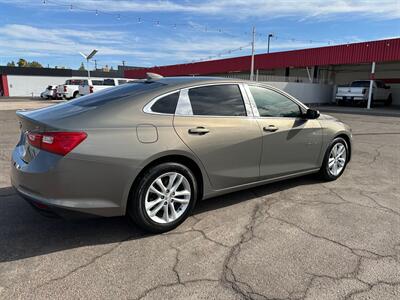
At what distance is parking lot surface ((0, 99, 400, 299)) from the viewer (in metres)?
2.57

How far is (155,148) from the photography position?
3.22 meters

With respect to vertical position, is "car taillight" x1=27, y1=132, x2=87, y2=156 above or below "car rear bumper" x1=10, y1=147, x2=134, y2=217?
above

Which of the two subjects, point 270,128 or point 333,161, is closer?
point 270,128

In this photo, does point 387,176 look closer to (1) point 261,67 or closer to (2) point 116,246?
(2) point 116,246

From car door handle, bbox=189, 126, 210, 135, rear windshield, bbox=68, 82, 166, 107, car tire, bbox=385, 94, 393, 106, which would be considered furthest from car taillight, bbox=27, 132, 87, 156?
car tire, bbox=385, 94, 393, 106

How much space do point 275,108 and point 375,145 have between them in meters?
5.88

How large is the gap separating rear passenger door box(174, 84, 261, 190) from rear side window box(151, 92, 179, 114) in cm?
5

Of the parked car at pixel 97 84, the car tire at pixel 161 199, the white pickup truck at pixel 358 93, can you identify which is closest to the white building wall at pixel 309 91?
the white pickup truck at pixel 358 93

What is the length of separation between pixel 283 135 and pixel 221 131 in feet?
3.47

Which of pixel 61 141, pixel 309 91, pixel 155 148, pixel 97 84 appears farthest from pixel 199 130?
pixel 309 91

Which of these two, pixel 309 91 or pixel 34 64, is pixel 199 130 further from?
pixel 34 64

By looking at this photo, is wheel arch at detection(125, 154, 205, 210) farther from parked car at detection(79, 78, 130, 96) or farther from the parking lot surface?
parked car at detection(79, 78, 130, 96)

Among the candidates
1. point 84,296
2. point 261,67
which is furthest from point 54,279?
point 261,67

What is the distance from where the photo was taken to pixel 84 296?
2457 mm
